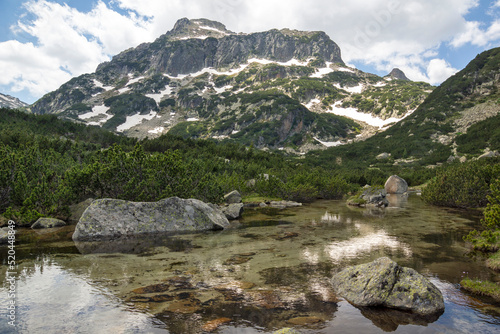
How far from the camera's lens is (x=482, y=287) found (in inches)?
422

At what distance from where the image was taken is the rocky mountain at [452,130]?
127312 mm

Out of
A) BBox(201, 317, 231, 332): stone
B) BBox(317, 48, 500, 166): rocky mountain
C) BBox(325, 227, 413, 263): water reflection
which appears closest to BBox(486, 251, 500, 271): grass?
BBox(325, 227, 413, 263): water reflection

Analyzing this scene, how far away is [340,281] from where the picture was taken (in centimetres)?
1123

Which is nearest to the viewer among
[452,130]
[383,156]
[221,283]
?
Answer: [221,283]

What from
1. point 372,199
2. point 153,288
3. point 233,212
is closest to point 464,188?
point 372,199

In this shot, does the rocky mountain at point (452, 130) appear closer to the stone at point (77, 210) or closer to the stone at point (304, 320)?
the stone at point (304, 320)

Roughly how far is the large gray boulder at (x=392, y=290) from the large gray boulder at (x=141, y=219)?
15.7m

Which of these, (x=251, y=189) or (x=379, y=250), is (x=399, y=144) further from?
(x=379, y=250)

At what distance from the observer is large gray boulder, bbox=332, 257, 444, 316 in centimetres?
930

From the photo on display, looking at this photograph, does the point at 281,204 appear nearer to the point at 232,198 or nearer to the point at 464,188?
the point at 232,198

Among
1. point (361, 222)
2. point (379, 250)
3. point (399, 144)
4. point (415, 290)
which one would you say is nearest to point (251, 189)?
point (361, 222)

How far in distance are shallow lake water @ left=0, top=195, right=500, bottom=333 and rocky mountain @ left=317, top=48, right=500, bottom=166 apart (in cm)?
12586

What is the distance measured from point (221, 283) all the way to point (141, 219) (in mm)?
13624

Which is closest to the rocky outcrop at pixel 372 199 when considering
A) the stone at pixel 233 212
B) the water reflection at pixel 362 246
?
the stone at pixel 233 212
